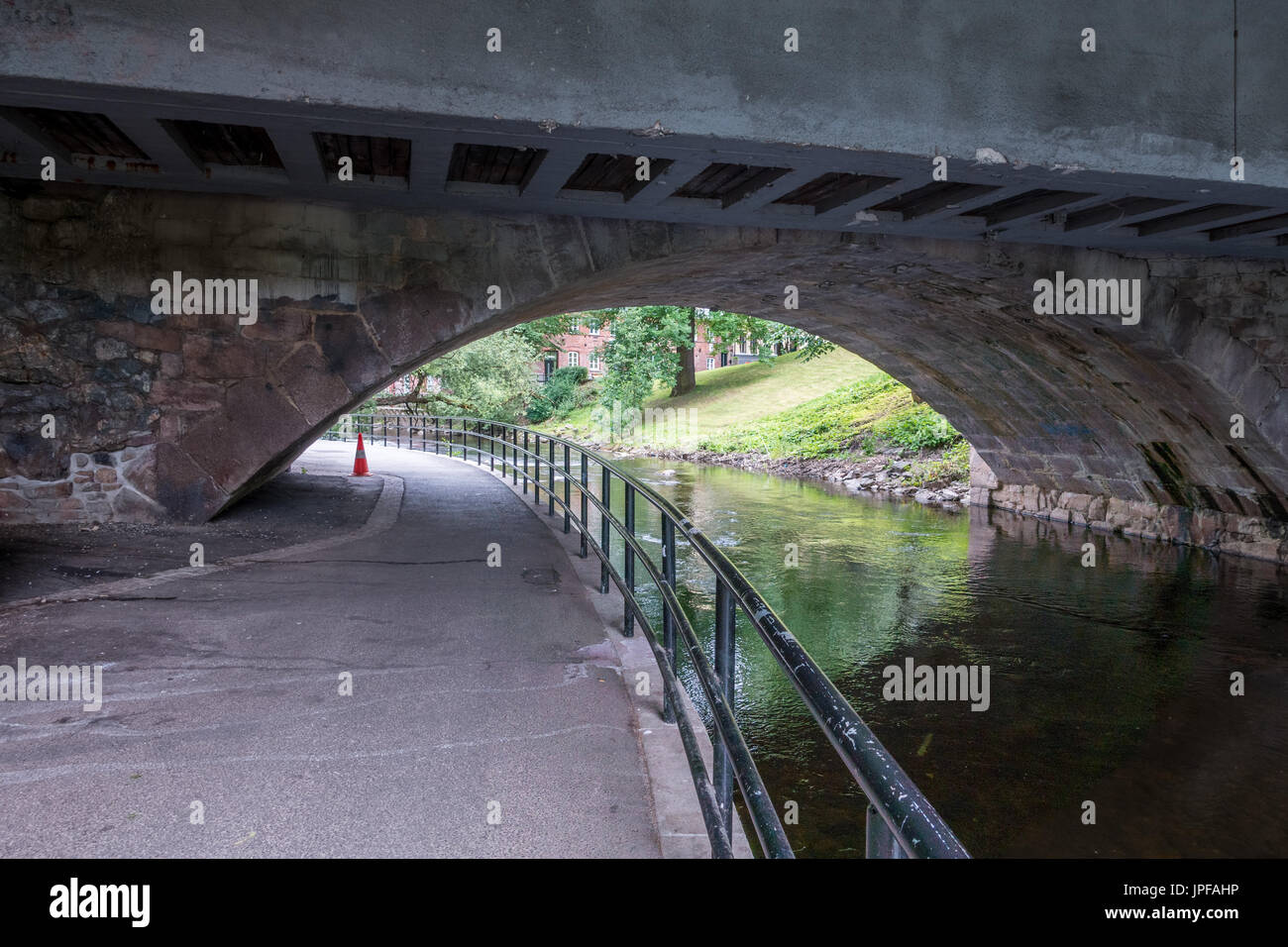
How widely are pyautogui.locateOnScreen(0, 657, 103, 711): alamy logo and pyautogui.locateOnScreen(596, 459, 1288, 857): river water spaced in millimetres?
2978

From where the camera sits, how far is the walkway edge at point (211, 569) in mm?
4918

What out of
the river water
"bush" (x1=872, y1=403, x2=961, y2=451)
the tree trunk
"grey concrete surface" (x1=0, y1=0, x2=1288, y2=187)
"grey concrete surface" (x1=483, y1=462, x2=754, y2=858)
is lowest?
the river water

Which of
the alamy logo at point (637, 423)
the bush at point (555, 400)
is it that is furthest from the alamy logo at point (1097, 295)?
the bush at point (555, 400)

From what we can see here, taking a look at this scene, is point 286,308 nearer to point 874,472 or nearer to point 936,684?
point 936,684

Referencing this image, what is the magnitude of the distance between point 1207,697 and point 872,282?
4.85 meters

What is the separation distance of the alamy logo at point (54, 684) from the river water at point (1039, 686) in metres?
2.98

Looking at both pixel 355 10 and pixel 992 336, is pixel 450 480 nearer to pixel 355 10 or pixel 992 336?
pixel 992 336

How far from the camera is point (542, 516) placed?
9.37 meters

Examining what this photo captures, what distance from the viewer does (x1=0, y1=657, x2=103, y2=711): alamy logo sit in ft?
11.7

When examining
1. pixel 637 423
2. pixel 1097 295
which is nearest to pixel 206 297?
pixel 1097 295

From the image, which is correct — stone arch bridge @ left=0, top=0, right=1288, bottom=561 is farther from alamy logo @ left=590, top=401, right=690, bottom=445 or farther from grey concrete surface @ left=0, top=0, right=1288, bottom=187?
alamy logo @ left=590, top=401, right=690, bottom=445

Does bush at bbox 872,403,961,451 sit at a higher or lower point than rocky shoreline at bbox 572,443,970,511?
higher

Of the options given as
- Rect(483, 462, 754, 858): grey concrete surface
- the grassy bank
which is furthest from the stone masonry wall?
Rect(483, 462, 754, 858): grey concrete surface
